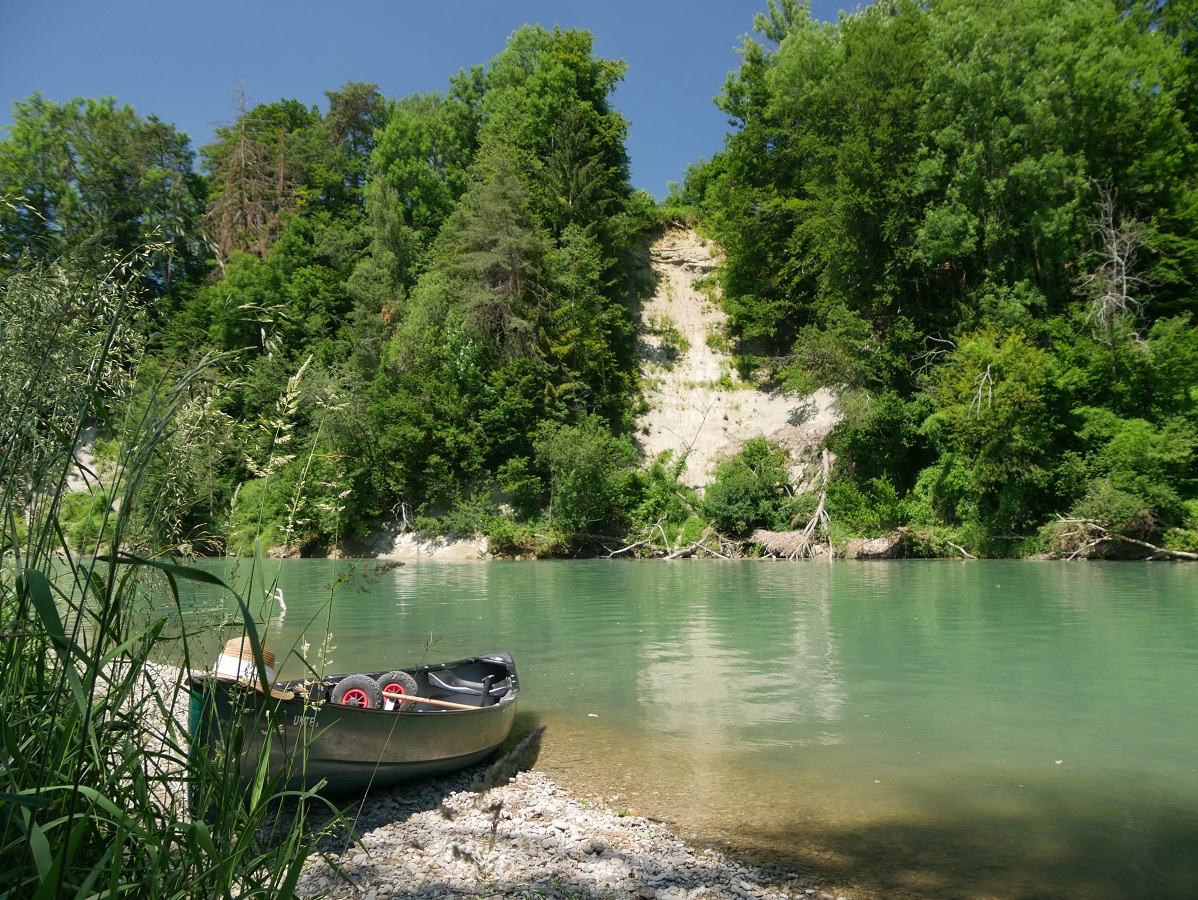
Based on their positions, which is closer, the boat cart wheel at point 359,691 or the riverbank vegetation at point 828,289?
the boat cart wheel at point 359,691

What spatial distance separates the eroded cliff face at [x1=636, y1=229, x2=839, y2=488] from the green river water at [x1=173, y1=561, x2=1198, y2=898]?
1559 centimetres

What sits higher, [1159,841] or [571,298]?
[571,298]

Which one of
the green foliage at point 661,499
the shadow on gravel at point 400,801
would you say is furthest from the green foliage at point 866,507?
the shadow on gravel at point 400,801

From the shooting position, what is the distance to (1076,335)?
2456cm

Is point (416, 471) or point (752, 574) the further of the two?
point (416, 471)

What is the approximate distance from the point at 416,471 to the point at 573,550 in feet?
23.9

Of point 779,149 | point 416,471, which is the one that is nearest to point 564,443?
point 416,471

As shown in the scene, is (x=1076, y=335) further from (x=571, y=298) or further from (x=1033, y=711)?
(x=1033, y=711)

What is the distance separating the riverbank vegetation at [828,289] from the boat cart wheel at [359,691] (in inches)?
474

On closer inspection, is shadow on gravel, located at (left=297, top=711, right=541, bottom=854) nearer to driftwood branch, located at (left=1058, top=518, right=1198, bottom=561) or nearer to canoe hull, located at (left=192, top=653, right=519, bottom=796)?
canoe hull, located at (left=192, top=653, right=519, bottom=796)

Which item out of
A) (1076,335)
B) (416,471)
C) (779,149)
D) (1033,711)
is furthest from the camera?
(779,149)

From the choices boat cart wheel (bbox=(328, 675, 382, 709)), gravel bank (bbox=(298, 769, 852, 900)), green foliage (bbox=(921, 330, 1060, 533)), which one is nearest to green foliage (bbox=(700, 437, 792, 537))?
green foliage (bbox=(921, 330, 1060, 533))

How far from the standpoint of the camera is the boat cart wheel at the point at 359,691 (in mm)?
6168

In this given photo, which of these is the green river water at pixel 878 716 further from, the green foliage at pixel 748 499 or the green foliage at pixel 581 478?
the green foliage at pixel 581 478
